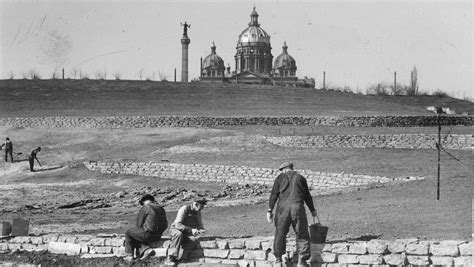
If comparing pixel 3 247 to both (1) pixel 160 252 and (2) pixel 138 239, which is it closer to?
(2) pixel 138 239

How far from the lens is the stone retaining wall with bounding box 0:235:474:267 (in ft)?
35.7

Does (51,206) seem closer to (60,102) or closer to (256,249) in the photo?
(256,249)

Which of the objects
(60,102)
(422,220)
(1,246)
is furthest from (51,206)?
(60,102)

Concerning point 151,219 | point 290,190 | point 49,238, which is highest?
point 290,190

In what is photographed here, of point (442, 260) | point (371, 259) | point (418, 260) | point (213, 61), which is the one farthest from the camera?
point (213, 61)

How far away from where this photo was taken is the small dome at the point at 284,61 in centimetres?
12469

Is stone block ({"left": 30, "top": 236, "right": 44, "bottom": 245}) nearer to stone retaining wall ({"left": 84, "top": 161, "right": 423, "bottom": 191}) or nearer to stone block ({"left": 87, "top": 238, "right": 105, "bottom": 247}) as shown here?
stone block ({"left": 87, "top": 238, "right": 105, "bottom": 247})

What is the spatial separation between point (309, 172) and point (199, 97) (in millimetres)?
46651

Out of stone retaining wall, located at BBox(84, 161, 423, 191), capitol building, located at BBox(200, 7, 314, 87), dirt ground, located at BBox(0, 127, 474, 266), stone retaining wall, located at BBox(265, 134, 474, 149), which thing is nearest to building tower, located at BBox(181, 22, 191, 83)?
capitol building, located at BBox(200, 7, 314, 87)

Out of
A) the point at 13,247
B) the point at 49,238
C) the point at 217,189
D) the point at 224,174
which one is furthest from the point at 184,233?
the point at 224,174

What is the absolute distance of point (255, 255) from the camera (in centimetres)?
1209

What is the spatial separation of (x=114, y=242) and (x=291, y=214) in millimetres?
3572

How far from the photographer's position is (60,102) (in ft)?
230

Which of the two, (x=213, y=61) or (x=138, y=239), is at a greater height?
(x=213, y=61)
